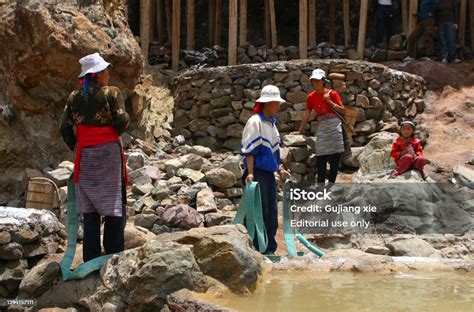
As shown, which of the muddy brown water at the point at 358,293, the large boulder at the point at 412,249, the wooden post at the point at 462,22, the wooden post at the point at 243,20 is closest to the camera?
the muddy brown water at the point at 358,293

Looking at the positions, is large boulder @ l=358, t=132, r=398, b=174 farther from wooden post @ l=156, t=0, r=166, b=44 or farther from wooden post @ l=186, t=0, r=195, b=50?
wooden post @ l=156, t=0, r=166, b=44

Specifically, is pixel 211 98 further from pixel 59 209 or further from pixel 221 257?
pixel 221 257

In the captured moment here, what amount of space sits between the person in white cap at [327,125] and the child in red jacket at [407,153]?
740 millimetres

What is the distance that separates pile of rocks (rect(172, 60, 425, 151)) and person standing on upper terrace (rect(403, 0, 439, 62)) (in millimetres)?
1657

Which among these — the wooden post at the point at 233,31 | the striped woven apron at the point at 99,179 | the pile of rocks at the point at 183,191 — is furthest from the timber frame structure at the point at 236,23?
the striped woven apron at the point at 99,179

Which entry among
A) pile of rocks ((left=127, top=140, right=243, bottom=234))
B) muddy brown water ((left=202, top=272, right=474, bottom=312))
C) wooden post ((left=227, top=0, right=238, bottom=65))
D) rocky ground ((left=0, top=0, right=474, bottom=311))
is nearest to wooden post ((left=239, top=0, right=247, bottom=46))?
rocky ground ((left=0, top=0, right=474, bottom=311))

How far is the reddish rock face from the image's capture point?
26.7ft

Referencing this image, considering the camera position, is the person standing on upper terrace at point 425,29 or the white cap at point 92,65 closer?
the white cap at point 92,65

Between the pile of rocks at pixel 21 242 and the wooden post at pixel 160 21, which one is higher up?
the wooden post at pixel 160 21

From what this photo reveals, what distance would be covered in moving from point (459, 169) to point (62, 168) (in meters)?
5.23

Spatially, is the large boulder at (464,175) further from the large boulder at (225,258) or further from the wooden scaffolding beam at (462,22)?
the wooden scaffolding beam at (462,22)

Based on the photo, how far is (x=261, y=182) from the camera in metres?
4.81

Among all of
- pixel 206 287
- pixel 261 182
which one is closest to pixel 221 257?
pixel 206 287

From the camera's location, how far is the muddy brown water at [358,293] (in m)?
3.19
